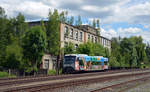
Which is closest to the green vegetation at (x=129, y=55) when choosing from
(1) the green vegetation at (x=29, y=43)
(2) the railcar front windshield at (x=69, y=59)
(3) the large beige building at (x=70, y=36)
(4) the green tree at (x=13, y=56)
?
(3) the large beige building at (x=70, y=36)

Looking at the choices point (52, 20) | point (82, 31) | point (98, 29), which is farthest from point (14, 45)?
point (98, 29)

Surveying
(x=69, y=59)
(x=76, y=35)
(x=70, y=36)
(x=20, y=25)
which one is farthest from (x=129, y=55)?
(x=20, y=25)

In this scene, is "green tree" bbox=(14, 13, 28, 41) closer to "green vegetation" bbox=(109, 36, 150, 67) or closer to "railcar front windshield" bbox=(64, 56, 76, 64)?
"railcar front windshield" bbox=(64, 56, 76, 64)

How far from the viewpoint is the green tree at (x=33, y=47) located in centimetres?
3025

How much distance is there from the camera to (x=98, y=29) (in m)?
62.4

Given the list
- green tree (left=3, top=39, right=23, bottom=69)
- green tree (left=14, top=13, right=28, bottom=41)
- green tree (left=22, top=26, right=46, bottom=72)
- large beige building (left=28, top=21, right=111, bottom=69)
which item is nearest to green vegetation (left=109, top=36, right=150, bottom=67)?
large beige building (left=28, top=21, right=111, bottom=69)

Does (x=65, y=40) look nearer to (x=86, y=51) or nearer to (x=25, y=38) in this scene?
(x=86, y=51)

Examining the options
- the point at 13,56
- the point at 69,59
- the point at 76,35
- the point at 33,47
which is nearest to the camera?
the point at 33,47

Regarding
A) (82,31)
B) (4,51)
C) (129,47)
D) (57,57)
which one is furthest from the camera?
(129,47)

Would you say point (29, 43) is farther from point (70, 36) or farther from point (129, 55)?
point (129, 55)

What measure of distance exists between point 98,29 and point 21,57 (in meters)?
35.3

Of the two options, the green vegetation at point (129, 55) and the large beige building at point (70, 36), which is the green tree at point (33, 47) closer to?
the large beige building at point (70, 36)

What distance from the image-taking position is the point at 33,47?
29938 millimetres

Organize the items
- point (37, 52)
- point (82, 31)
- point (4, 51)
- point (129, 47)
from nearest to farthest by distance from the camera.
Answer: point (37, 52) → point (4, 51) → point (82, 31) → point (129, 47)
